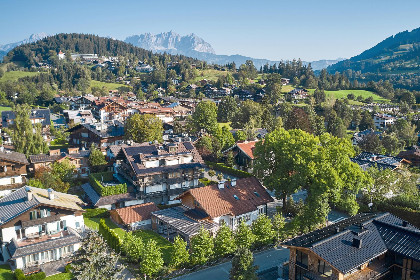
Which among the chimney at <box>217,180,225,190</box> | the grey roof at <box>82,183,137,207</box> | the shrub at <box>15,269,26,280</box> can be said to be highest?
the chimney at <box>217,180,225,190</box>

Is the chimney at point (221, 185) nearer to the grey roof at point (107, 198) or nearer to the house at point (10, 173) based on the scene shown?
the grey roof at point (107, 198)

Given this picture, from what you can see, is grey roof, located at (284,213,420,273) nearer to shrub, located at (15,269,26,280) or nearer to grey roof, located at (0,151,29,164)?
shrub, located at (15,269,26,280)

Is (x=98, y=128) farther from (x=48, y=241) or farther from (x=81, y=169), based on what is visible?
(x=48, y=241)

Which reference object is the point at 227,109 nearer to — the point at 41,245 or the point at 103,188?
the point at 103,188

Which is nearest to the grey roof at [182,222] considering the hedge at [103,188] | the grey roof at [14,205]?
the hedge at [103,188]

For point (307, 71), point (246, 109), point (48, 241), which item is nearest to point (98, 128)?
point (246, 109)

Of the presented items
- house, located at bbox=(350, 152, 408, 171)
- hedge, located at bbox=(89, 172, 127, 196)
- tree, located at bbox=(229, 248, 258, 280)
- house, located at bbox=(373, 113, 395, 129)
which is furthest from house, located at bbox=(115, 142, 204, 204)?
house, located at bbox=(373, 113, 395, 129)

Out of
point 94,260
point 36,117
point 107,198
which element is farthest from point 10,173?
point 36,117
